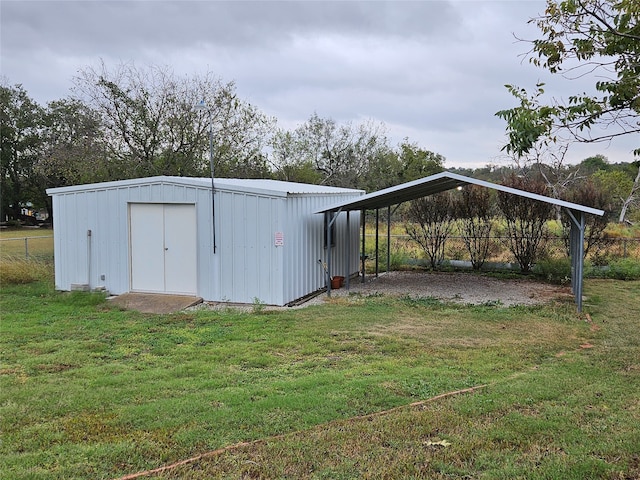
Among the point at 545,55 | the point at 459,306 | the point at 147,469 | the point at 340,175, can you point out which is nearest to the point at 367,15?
the point at 545,55

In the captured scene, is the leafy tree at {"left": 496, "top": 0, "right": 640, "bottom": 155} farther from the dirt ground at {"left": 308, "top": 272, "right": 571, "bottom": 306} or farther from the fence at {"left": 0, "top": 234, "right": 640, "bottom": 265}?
the fence at {"left": 0, "top": 234, "right": 640, "bottom": 265}

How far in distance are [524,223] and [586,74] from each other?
9.18 m

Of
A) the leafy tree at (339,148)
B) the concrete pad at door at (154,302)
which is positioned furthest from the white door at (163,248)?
the leafy tree at (339,148)

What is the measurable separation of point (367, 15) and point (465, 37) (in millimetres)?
1615

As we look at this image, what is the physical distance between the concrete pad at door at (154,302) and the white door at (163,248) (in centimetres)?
25

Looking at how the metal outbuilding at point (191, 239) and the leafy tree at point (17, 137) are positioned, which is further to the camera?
the leafy tree at point (17, 137)

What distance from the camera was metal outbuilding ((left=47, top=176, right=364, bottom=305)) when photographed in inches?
342

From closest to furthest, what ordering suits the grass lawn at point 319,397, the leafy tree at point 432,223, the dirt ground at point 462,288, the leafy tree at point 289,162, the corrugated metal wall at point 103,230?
the grass lawn at point 319,397
the corrugated metal wall at point 103,230
the dirt ground at point 462,288
the leafy tree at point 432,223
the leafy tree at point 289,162

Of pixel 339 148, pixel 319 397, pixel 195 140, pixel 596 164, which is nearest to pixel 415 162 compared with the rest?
pixel 339 148

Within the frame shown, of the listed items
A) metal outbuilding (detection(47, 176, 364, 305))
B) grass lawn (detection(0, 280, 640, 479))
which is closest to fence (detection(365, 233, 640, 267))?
metal outbuilding (detection(47, 176, 364, 305))

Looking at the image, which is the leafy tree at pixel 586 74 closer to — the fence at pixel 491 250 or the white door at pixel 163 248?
the white door at pixel 163 248

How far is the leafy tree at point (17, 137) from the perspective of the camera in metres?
32.6

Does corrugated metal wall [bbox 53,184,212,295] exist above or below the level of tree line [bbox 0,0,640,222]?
below

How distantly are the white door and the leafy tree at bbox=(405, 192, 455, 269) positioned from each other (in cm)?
684
